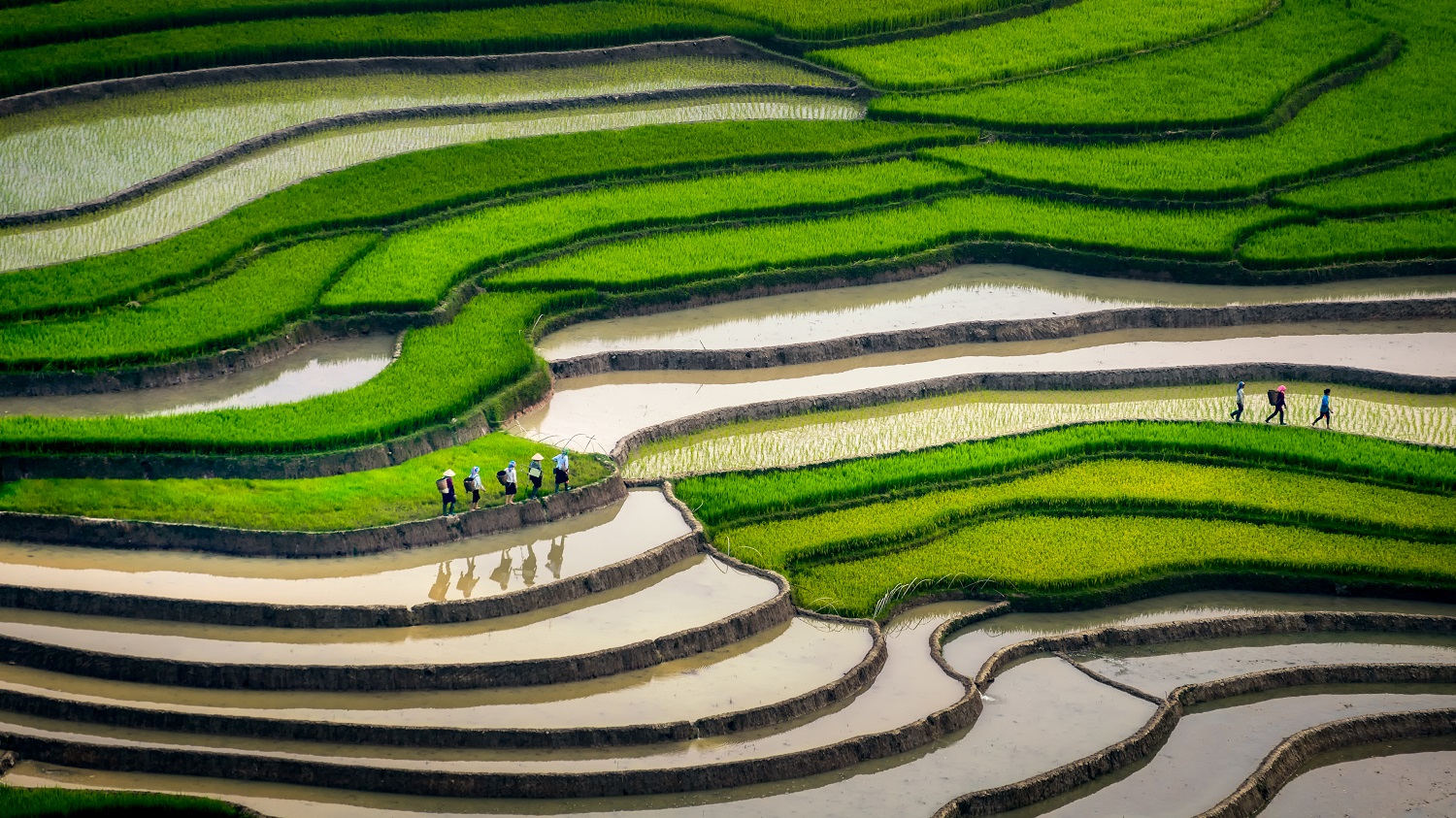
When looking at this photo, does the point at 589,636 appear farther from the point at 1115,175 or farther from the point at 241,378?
the point at 1115,175

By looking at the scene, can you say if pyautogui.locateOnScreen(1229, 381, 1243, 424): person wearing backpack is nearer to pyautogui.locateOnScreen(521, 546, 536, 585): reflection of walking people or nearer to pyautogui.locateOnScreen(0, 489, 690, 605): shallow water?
pyautogui.locateOnScreen(0, 489, 690, 605): shallow water

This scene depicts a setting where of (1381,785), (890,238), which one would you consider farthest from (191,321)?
(1381,785)

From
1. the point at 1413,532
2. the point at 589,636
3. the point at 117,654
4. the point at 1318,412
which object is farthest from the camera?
the point at 1318,412

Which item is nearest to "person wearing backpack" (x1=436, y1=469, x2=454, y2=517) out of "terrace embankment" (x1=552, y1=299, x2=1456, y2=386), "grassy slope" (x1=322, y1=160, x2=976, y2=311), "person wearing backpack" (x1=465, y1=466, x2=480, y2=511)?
"person wearing backpack" (x1=465, y1=466, x2=480, y2=511)

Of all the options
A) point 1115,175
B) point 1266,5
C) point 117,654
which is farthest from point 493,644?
point 1266,5

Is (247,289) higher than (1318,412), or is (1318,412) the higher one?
(247,289)

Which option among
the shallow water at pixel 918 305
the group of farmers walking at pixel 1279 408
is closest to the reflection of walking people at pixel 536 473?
the shallow water at pixel 918 305

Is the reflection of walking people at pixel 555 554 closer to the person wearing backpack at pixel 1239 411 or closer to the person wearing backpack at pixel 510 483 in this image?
the person wearing backpack at pixel 510 483
